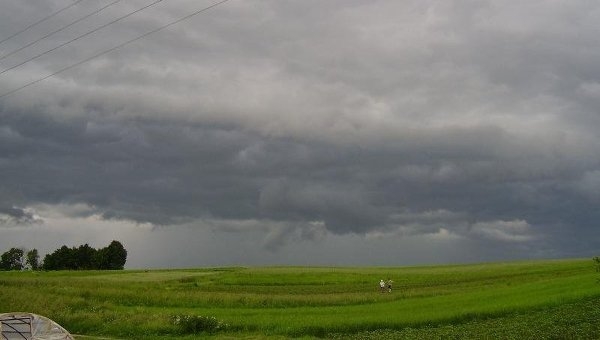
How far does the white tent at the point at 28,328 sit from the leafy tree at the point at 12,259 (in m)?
159

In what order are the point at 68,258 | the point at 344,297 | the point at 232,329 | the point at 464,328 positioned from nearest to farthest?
the point at 464,328, the point at 232,329, the point at 344,297, the point at 68,258

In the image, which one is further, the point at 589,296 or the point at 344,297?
the point at 344,297

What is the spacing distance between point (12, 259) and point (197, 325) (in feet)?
511

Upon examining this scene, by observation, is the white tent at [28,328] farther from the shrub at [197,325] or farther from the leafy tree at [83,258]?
the leafy tree at [83,258]

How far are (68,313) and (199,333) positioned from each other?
1257 cm

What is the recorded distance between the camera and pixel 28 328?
97.8 ft

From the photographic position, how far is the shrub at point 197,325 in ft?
123

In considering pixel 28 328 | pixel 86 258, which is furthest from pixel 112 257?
pixel 28 328

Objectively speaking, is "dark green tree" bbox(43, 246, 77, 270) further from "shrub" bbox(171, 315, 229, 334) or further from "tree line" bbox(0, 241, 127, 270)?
"shrub" bbox(171, 315, 229, 334)

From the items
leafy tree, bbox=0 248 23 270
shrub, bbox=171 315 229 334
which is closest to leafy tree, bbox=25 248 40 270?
leafy tree, bbox=0 248 23 270

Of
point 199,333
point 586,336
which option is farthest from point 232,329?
point 586,336

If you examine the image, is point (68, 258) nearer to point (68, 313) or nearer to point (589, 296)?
point (68, 313)

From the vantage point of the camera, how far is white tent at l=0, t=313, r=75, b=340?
95.9ft

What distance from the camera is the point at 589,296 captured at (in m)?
44.2
